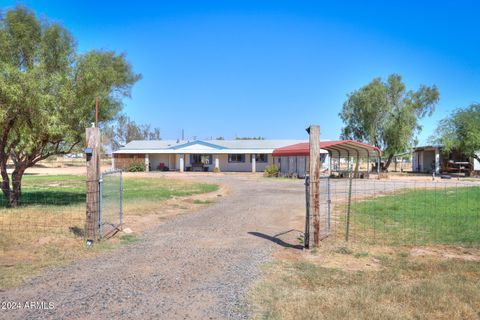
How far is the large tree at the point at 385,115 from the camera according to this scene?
132ft

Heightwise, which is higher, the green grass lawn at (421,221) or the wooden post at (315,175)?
the wooden post at (315,175)

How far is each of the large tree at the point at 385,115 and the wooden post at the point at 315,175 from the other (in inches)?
1366

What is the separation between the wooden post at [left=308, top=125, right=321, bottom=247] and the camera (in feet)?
24.6

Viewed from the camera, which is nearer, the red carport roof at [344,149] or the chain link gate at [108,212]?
the chain link gate at [108,212]

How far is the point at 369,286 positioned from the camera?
510cm

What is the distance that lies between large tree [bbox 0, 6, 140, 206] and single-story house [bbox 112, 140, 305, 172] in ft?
97.9

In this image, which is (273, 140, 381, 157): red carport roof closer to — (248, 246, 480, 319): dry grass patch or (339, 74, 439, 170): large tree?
(339, 74, 439, 170): large tree

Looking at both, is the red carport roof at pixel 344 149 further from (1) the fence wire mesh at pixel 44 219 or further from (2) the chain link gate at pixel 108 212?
(1) the fence wire mesh at pixel 44 219

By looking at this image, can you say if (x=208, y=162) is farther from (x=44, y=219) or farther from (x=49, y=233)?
(x=49, y=233)

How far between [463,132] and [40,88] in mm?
36121

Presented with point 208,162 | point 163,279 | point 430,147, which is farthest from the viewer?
point 208,162

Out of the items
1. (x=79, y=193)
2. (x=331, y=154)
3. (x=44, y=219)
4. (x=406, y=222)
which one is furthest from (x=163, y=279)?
(x=331, y=154)

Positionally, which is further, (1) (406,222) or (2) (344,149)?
(2) (344,149)

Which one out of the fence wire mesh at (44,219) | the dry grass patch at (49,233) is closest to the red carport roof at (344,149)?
the dry grass patch at (49,233)
